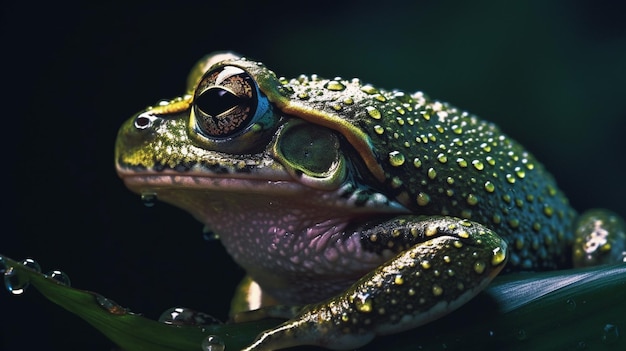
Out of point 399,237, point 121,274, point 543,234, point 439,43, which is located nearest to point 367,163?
point 399,237

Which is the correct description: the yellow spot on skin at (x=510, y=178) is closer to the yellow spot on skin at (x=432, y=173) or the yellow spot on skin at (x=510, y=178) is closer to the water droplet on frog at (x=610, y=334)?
the yellow spot on skin at (x=432, y=173)

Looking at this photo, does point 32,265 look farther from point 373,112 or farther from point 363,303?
point 373,112

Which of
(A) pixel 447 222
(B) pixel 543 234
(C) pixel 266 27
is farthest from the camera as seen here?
(C) pixel 266 27

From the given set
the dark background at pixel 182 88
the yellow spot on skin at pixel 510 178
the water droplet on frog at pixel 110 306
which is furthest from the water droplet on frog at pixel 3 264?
the dark background at pixel 182 88

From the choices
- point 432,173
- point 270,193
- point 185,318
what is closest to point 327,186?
point 270,193

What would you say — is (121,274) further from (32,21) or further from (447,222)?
(447,222)
